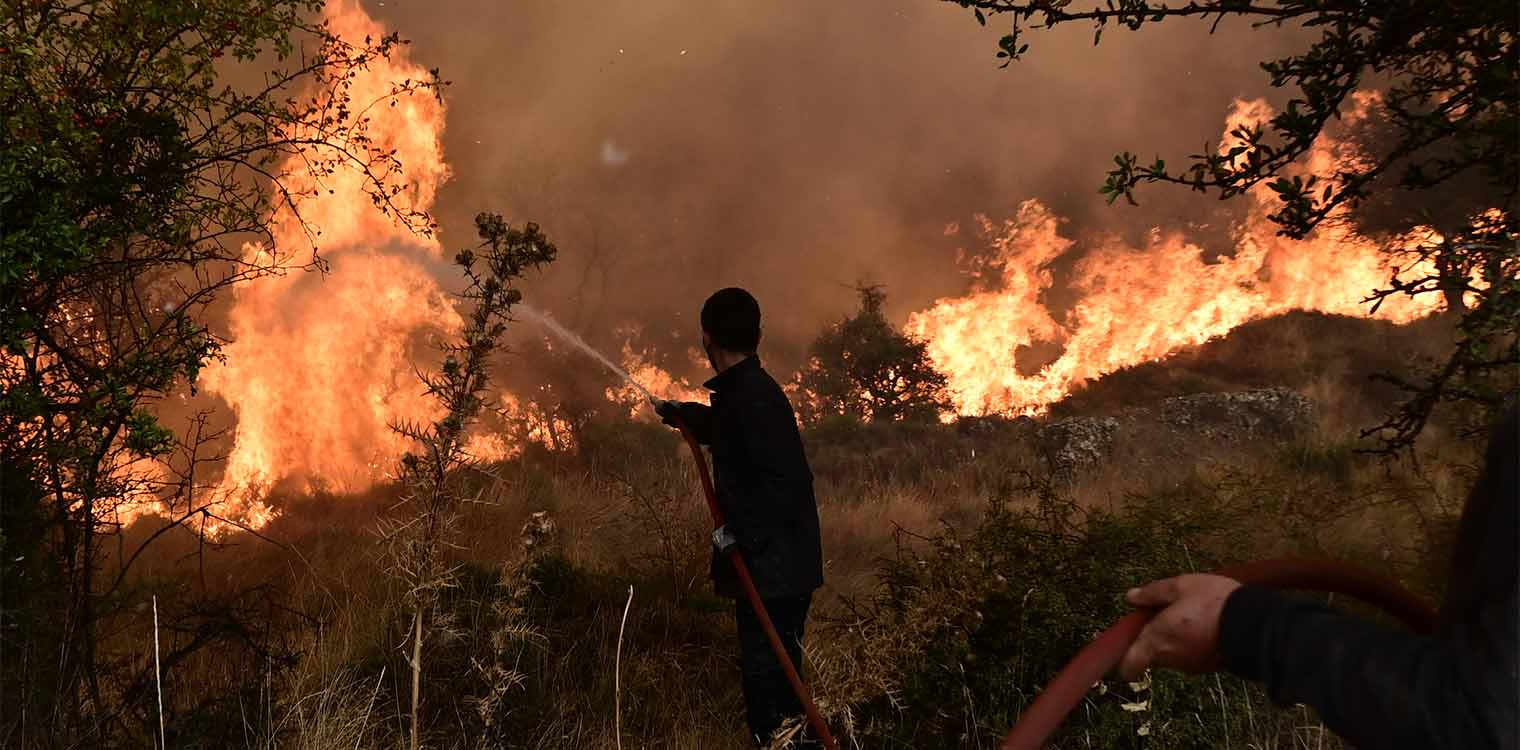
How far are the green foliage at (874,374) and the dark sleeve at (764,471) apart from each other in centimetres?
2010

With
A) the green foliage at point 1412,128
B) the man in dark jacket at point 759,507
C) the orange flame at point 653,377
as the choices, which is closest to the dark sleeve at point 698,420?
the man in dark jacket at point 759,507

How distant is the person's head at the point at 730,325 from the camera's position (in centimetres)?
409

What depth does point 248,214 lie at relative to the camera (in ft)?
15.5

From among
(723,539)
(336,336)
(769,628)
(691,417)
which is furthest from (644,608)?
(336,336)

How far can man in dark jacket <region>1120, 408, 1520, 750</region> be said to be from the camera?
1.13 meters

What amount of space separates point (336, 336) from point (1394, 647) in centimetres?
1906

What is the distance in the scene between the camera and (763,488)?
389 cm

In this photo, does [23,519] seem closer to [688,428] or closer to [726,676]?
[688,428]

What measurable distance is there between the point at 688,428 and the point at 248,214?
9.33 feet

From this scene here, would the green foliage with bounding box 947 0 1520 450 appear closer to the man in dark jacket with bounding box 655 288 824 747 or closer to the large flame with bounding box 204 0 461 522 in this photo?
the man in dark jacket with bounding box 655 288 824 747

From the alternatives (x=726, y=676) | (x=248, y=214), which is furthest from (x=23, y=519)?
(x=726, y=676)

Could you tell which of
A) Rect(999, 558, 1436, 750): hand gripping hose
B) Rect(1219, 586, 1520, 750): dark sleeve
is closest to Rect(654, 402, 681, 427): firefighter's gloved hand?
Rect(999, 558, 1436, 750): hand gripping hose

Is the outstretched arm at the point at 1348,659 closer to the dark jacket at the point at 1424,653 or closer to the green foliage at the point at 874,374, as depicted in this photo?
the dark jacket at the point at 1424,653

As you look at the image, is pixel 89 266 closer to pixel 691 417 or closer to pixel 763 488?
pixel 691 417
